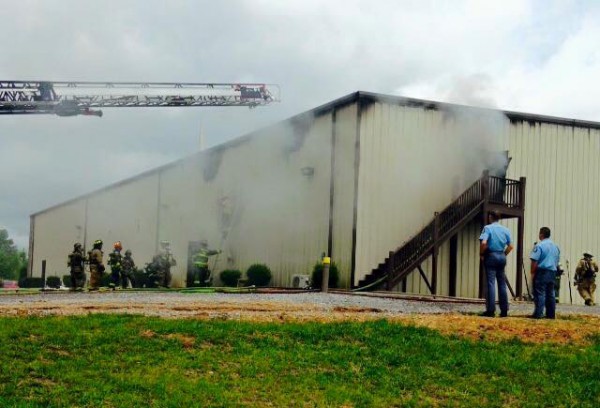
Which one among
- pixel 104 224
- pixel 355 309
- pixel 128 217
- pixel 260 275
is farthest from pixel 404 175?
pixel 104 224

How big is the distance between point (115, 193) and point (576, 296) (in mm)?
24681

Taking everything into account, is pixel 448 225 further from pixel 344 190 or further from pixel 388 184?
pixel 344 190

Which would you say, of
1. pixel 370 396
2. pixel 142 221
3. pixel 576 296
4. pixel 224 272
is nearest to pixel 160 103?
pixel 142 221

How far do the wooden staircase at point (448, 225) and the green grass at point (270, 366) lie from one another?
12898mm

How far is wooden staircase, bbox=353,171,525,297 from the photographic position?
2334 centimetres

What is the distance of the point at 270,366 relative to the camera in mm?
8547

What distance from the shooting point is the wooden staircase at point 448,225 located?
76.6ft

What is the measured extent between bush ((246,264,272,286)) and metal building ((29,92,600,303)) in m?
0.36

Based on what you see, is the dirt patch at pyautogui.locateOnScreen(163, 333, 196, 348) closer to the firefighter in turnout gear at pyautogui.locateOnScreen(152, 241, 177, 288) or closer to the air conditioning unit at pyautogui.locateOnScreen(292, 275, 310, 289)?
the air conditioning unit at pyautogui.locateOnScreen(292, 275, 310, 289)

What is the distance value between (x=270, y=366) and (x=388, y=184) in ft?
54.7

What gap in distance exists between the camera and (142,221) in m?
39.0

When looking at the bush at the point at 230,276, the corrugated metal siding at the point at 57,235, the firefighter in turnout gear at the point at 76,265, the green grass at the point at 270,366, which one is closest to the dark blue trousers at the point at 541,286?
the green grass at the point at 270,366

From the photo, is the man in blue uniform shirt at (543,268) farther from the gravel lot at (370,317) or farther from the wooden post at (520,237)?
the wooden post at (520,237)

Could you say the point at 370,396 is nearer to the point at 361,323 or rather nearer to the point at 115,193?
the point at 361,323
